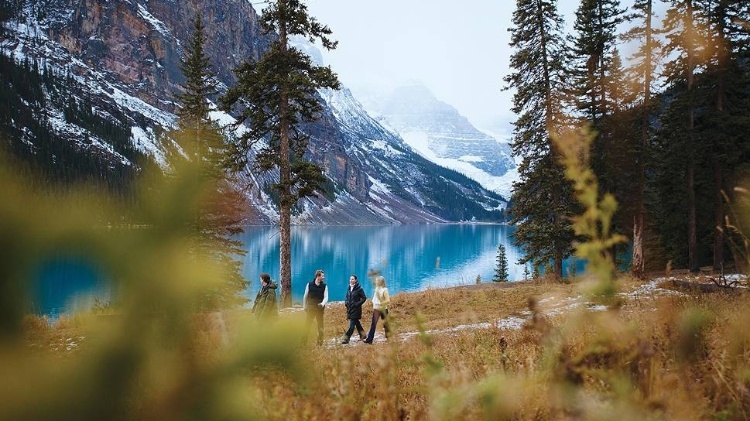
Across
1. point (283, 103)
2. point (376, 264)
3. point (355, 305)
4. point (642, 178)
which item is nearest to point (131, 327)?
point (355, 305)

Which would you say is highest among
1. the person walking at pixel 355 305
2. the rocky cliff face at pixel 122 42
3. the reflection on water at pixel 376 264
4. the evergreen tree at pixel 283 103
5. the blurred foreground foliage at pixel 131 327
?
the rocky cliff face at pixel 122 42

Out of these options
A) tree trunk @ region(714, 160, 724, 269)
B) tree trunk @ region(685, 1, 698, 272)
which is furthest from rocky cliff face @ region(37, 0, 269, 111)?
tree trunk @ region(714, 160, 724, 269)

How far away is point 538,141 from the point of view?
22891mm

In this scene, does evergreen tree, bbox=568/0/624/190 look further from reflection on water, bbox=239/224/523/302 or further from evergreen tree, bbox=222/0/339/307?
reflection on water, bbox=239/224/523/302

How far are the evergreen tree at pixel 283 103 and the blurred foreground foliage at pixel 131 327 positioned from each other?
16.7m

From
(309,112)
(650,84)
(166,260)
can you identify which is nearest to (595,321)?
(166,260)

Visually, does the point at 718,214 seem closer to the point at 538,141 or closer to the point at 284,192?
the point at 538,141

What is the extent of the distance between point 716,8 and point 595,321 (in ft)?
85.2

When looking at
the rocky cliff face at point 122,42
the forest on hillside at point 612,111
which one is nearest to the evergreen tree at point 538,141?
the forest on hillside at point 612,111

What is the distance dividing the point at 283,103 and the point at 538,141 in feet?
40.4

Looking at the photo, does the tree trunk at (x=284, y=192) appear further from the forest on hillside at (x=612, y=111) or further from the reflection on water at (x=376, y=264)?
the reflection on water at (x=376, y=264)

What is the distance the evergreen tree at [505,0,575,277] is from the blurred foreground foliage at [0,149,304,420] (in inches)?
870

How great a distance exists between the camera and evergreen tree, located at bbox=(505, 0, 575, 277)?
21.9 meters

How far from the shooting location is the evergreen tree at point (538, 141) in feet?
72.0
